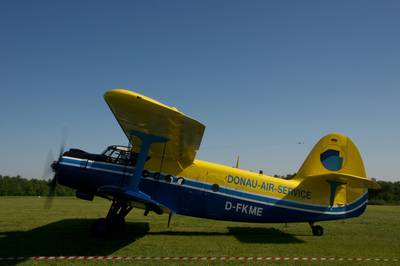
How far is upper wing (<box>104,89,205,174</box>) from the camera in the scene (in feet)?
20.7

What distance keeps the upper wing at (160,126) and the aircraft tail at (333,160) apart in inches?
161

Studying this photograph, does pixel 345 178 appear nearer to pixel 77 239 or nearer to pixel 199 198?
pixel 199 198

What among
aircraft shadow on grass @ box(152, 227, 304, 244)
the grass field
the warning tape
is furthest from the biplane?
the warning tape

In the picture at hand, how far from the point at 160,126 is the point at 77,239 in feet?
12.0

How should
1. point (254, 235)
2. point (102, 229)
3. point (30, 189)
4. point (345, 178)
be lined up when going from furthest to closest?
point (30, 189) → point (254, 235) → point (345, 178) → point (102, 229)

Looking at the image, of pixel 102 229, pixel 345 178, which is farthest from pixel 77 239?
pixel 345 178

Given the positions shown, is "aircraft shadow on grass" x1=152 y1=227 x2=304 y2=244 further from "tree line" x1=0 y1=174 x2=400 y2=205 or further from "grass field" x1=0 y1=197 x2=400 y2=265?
"tree line" x1=0 y1=174 x2=400 y2=205

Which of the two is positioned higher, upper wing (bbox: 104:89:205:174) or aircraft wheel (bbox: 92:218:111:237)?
upper wing (bbox: 104:89:205:174)

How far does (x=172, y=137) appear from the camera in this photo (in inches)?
321

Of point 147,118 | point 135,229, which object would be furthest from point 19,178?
point 147,118

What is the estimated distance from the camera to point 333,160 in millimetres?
10406

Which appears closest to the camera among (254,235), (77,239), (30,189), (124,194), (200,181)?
(124,194)

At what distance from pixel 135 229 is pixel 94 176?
7.86 feet

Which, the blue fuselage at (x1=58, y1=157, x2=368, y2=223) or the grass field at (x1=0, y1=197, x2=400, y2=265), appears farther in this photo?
the blue fuselage at (x1=58, y1=157, x2=368, y2=223)
